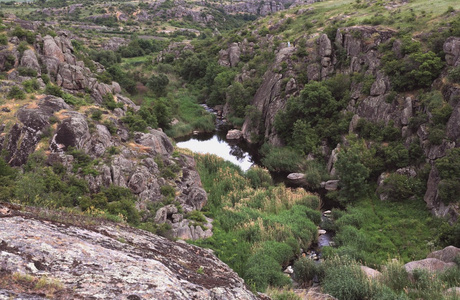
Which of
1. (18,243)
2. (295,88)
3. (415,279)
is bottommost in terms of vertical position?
(415,279)

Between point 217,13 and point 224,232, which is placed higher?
point 217,13

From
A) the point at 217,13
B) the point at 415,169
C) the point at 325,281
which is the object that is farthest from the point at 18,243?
the point at 217,13

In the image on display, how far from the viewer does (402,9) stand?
57.1 meters

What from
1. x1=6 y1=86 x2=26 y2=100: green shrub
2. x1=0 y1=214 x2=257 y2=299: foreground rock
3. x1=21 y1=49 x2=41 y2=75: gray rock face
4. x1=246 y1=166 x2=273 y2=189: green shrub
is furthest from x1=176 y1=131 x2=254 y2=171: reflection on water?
x1=0 y1=214 x2=257 y2=299: foreground rock

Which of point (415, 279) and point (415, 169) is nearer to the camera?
point (415, 279)

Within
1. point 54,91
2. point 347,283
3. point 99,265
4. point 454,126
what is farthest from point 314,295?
point 54,91

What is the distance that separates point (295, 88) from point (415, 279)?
129 feet

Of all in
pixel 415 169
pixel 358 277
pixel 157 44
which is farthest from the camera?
pixel 157 44

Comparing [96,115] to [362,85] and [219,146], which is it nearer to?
[219,146]

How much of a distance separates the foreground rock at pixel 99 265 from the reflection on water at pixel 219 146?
36.8m

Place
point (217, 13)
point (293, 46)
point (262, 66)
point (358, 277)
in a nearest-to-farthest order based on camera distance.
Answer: point (358, 277)
point (293, 46)
point (262, 66)
point (217, 13)

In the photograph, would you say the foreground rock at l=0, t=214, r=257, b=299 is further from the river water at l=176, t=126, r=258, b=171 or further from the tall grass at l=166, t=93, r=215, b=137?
the tall grass at l=166, t=93, r=215, b=137

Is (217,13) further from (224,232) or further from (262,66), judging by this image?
(224,232)

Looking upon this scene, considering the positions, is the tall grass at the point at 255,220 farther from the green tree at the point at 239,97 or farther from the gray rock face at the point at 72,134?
the green tree at the point at 239,97
